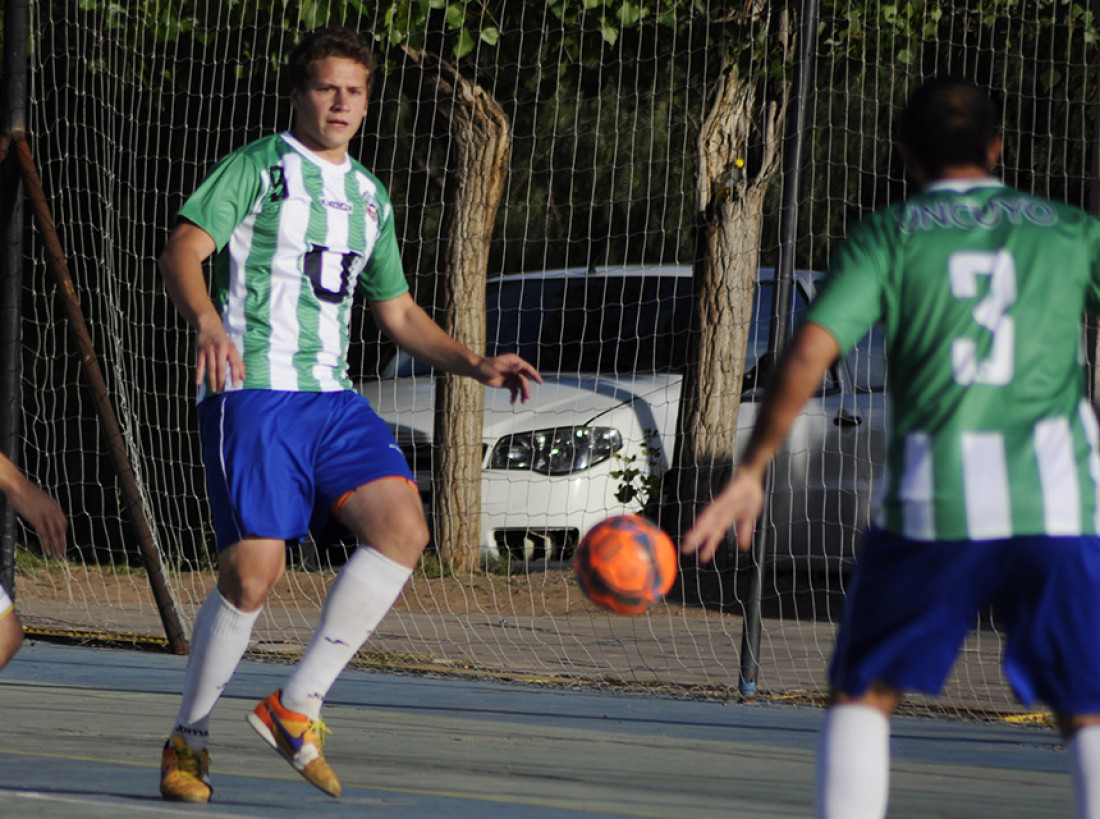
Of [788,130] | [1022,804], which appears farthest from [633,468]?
[1022,804]

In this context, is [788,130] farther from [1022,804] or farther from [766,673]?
[1022,804]

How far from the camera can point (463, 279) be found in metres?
10.2

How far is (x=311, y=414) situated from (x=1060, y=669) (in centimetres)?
227

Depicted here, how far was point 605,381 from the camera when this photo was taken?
29.7 ft

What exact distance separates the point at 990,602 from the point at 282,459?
6.91 ft

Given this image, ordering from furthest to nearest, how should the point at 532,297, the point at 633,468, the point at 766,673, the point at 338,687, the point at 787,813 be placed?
the point at 532,297 → the point at 633,468 → the point at 766,673 → the point at 338,687 → the point at 787,813

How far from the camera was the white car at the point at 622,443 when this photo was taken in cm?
888

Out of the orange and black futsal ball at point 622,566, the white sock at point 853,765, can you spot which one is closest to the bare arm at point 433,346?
the orange and black futsal ball at point 622,566

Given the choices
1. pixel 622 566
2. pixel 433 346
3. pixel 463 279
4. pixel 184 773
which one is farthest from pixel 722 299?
pixel 622 566

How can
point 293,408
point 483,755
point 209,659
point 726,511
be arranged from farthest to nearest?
point 483,755 < point 293,408 < point 209,659 < point 726,511

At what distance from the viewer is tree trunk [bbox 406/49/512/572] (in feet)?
30.0

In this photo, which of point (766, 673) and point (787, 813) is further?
point (766, 673)

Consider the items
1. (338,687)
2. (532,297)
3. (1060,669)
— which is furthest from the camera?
(532,297)

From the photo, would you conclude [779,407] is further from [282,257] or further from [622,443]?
[622,443]
